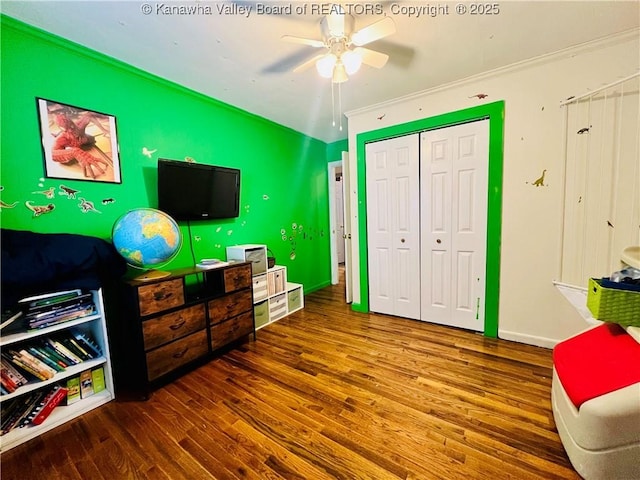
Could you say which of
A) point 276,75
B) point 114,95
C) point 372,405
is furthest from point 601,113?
point 114,95

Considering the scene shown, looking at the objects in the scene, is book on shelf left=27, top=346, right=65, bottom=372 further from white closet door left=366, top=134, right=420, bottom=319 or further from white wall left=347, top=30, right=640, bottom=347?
white wall left=347, top=30, right=640, bottom=347

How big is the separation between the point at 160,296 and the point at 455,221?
2644mm

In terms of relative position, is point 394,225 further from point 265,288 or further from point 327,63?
point 327,63

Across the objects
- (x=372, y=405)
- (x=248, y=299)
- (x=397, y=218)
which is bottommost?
(x=372, y=405)

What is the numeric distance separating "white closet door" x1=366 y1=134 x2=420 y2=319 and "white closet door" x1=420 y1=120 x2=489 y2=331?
0.35 feet

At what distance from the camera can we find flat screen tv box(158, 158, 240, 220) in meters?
2.14

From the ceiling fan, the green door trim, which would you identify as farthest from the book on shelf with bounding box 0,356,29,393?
the green door trim

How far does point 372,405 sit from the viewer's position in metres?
1.65

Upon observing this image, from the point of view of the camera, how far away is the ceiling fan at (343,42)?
1.42m

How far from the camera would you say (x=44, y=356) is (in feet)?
4.99

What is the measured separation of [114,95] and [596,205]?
Answer: 12.3 feet

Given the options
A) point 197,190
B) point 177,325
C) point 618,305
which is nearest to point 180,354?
point 177,325

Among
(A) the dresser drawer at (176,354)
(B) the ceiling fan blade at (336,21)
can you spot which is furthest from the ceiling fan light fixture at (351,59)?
(A) the dresser drawer at (176,354)

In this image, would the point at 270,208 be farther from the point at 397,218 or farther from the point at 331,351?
the point at 331,351
